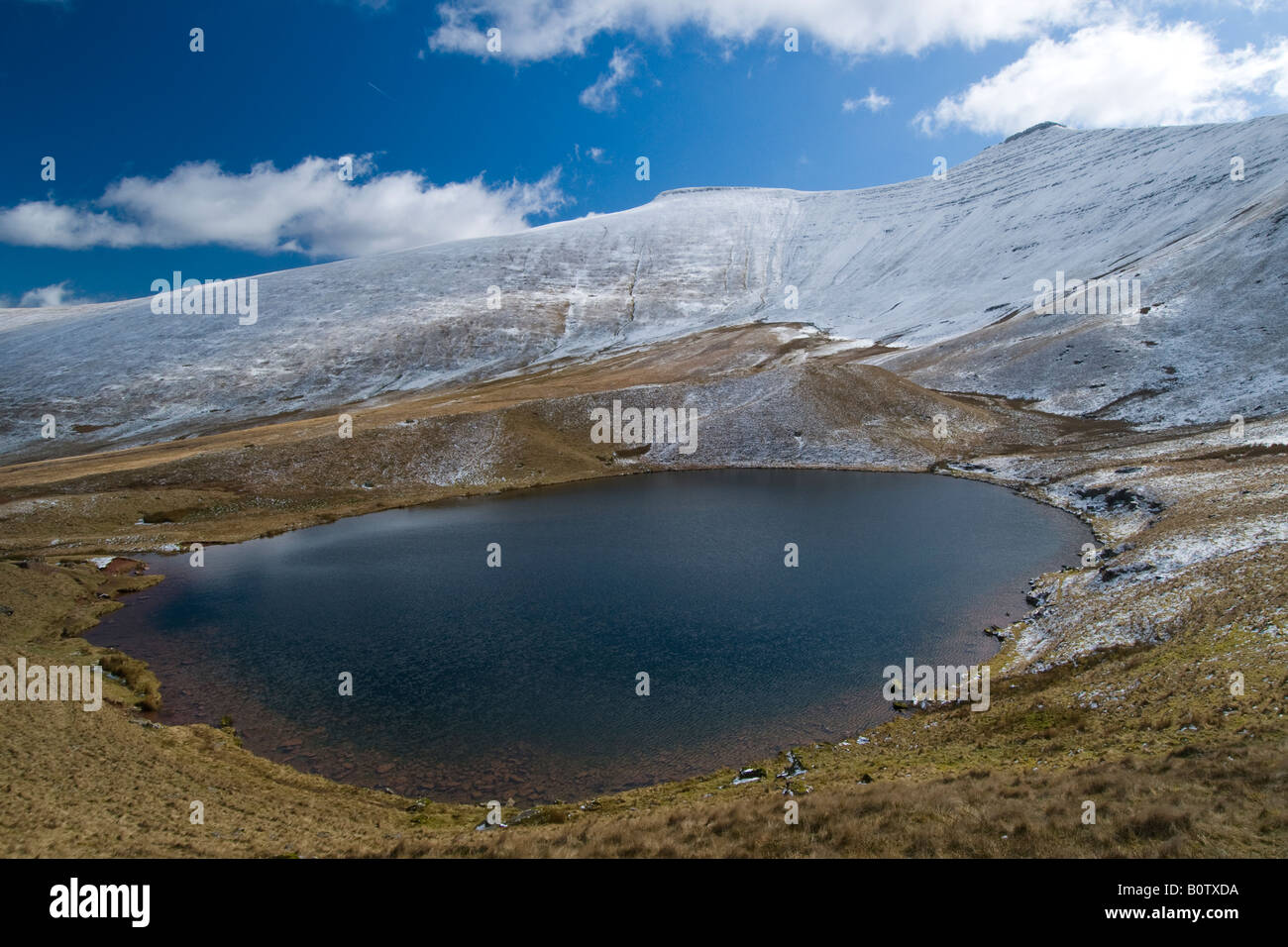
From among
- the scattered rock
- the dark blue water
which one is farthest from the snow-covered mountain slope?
the scattered rock

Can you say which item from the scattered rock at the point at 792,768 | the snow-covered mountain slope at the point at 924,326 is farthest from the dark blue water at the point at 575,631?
the snow-covered mountain slope at the point at 924,326

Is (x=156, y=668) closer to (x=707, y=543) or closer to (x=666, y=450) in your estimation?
(x=707, y=543)

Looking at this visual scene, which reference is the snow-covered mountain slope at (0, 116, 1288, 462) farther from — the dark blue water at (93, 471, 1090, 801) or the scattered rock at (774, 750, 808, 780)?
the scattered rock at (774, 750, 808, 780)

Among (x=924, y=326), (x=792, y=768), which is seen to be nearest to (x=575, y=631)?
(x=792, y=768)

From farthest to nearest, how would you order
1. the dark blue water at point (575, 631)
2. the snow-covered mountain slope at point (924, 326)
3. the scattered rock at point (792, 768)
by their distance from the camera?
the snow-covered mountain slope at point (924, 326) → the dark blue water at point (575, 631) → the scattered rock at point (792, 768)

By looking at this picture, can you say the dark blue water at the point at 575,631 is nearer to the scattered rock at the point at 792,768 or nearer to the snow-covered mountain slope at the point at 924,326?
the scattered rock at the point at 792,768

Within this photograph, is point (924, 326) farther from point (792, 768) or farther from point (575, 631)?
point (792, 768)
